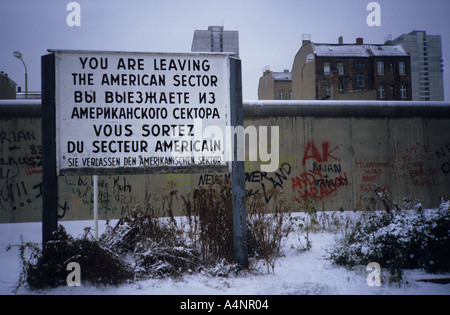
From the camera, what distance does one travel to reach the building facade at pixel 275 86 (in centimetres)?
5022

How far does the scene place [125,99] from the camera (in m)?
4.49

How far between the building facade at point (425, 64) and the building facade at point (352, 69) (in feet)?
266

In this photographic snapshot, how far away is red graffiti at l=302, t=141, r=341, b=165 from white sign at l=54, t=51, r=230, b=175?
19.5 ft

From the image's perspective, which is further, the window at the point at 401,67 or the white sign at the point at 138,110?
the window at the point at 401,67

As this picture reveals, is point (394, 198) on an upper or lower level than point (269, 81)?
lower

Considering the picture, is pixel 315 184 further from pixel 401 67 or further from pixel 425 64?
pixel 425 64

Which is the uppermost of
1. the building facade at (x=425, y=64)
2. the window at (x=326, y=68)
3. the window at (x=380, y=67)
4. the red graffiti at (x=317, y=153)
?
the building facade at (x=425, y=64)

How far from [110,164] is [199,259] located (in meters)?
1.86

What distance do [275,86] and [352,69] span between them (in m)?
11.9

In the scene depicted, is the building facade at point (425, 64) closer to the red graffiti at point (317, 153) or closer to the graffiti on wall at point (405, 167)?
the graffiti on wall at point (405, 167)

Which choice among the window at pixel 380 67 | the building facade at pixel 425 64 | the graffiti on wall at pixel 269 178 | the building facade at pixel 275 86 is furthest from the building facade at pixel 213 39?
the graffiti on wall at pixel 269 178

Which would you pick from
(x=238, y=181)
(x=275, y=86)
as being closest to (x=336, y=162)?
(x=238, y=181)

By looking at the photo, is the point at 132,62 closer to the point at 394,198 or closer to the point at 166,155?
the point at 166,155
